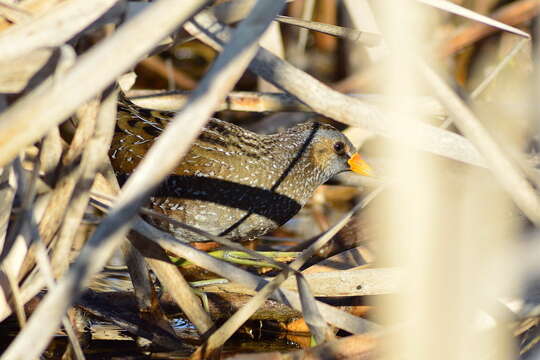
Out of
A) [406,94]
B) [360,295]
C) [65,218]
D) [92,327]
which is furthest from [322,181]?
[406,94]

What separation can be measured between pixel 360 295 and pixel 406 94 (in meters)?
1.27

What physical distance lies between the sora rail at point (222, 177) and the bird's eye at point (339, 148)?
6.6 inches

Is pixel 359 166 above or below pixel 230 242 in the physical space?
above

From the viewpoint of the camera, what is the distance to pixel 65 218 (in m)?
1.96

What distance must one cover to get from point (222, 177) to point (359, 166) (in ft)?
2.65

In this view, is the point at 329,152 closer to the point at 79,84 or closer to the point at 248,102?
the point at 248,102

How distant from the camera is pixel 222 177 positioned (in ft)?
10.7

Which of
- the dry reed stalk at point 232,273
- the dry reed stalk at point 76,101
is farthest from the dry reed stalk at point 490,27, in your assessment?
the dry reed stalk at point 76,101

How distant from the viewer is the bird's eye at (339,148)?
3.73 m

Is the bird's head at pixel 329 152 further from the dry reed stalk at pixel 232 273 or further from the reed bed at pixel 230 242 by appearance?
the dry reed stalk at pixel 232 273

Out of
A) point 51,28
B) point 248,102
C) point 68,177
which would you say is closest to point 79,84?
point 51,28

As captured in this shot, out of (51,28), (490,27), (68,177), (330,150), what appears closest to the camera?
(51,28)

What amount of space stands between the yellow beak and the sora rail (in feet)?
0.79

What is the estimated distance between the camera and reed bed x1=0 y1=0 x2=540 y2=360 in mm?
1546
